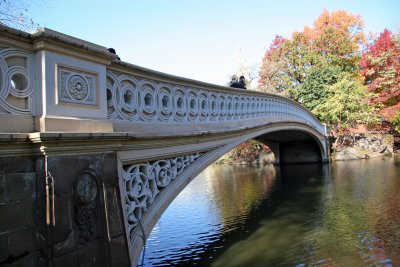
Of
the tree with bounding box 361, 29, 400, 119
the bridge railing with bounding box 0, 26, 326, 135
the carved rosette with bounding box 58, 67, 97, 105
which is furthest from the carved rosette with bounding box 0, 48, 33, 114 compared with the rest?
the tree with bounding box 361, 29, 400, 119

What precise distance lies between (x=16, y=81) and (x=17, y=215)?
113 centimetres

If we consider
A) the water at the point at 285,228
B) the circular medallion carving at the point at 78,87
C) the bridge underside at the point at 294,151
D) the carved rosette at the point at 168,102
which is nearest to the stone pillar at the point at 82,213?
the circular medallion carving at the point at 78,87

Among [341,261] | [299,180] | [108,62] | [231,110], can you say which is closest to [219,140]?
[231,110]

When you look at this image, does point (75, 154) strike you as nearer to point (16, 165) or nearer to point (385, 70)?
point (16, 165)

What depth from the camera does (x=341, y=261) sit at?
202 inches

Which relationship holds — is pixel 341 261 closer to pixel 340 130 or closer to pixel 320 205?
pixel 320 205

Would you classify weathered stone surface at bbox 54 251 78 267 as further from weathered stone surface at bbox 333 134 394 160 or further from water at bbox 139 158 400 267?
weathered stone surface at bbox 333 134 394 160

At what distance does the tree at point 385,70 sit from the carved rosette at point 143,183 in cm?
2159

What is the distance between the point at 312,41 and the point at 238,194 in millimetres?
21556

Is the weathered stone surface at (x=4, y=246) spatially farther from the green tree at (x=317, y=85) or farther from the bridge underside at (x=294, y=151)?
the green tree at (x=317, y=85)

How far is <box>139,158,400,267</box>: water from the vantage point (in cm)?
548

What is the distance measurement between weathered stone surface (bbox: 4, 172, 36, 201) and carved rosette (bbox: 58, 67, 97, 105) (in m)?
0.73

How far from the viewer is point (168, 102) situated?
5082 millimetres

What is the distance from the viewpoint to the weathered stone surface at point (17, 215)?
254 cm
